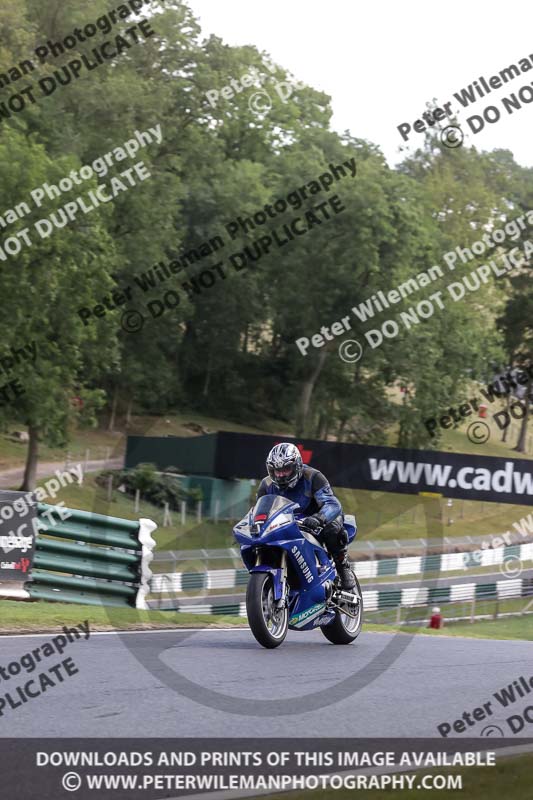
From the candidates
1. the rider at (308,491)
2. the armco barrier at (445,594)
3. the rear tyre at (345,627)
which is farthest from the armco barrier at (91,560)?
the armco barrier at (445,594)

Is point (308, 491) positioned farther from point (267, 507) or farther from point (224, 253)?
point (224, 253)

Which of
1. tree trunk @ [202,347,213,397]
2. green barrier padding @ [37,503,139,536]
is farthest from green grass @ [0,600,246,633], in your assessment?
tree trunk @ [202,347,213,397]

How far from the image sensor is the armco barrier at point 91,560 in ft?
45.1

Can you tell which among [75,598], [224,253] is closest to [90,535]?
[75,598]

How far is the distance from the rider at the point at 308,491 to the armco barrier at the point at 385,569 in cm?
1234

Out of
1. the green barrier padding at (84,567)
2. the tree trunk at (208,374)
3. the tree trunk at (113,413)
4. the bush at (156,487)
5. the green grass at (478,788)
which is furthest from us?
the tree trunk at (208,374)

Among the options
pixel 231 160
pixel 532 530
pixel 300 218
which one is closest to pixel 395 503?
pixel 532 530

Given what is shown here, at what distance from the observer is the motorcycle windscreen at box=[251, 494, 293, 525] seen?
10.2 meters

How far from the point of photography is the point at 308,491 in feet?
35.9

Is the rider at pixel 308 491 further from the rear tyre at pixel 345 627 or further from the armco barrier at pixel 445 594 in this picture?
the armco barrier at pixel 445 594

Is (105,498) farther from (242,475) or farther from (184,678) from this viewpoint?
(184,678)

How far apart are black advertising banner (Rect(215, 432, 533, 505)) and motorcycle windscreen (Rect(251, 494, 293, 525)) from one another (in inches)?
833

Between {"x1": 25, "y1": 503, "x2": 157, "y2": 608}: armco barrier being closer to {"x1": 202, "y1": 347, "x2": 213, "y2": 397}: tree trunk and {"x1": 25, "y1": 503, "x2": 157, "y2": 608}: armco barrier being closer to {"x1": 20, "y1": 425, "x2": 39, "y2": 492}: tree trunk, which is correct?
{"x1": 20, "y1": 425, "x2": 39, "y2": 492}: tree trunk

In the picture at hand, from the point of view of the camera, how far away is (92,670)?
8.32 m
